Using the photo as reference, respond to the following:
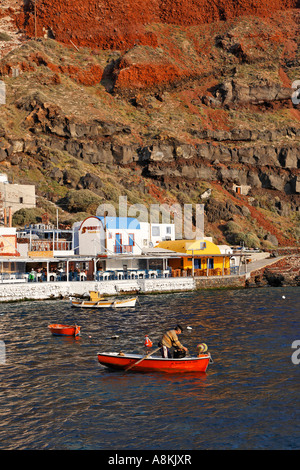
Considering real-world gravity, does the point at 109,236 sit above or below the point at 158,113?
below

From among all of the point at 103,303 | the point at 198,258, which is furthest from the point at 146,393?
the point at 198,258

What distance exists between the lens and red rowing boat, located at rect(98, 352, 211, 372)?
2280 cm

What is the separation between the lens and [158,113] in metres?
125

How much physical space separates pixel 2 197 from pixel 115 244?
25799mm

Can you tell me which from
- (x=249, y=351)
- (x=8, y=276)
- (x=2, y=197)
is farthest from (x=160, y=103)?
(x=249, y=351)

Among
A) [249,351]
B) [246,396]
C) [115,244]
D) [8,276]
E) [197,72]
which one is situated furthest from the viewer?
[197,72]

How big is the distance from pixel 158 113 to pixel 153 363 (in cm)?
10728

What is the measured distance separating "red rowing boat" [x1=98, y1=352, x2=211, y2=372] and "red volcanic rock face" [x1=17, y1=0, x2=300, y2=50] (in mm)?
136574

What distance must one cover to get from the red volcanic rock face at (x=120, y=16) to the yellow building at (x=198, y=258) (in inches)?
3930

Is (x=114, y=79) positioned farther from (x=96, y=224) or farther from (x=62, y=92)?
(x=96, y=224)

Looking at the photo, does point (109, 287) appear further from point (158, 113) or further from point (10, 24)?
point (10, 24)

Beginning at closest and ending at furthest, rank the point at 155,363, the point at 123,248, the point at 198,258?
the point at 155,363 < the point at 123,248 < the point at 198,258

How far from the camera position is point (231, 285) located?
6209 centimetres

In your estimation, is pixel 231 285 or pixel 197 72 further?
pixel 197 72
